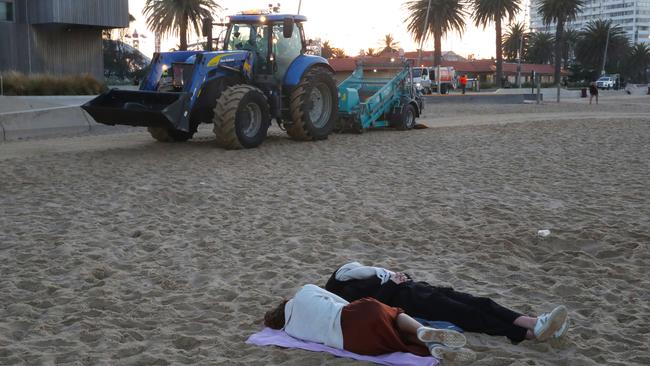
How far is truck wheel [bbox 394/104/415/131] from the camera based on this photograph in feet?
66.9

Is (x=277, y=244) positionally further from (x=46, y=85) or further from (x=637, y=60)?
(x=637, y=60)

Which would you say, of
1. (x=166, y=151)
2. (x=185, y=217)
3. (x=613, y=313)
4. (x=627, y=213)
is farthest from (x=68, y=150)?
(x=613, y=313)

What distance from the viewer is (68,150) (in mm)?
14648

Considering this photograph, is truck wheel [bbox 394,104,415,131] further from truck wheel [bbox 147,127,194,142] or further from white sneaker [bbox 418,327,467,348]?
white sneaker [bbox 418,327,467,348]

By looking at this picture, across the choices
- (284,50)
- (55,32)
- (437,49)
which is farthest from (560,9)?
(284,50)

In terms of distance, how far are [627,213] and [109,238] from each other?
6.00 meters

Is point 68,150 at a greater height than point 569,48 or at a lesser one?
lesser

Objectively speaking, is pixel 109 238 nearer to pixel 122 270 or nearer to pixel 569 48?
pixel 122 270

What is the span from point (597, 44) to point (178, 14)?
7496cm

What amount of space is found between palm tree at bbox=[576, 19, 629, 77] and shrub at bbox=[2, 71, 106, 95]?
293 ft

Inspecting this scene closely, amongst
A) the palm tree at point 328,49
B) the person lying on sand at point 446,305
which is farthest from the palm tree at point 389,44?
the person lying on sand at point 446,305

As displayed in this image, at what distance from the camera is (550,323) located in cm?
423

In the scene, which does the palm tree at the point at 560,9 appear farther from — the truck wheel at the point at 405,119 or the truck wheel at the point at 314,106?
the truck wheel at the point at 314,106

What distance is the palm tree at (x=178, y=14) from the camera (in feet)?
157
